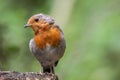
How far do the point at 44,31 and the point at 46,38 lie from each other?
8 centimetres

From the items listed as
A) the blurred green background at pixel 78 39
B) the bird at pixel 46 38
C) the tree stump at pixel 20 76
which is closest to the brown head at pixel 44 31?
the bird at pixel 46 38

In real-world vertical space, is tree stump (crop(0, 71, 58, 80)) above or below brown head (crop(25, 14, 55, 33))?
below

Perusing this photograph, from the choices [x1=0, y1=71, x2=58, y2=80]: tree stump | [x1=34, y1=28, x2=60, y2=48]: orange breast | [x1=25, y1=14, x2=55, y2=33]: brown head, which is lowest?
[x1=0, y1=71, x2=58, y2=80]: tree stump

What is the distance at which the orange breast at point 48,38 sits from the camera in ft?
26.3

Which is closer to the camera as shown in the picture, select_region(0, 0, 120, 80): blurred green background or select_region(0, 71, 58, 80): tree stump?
select_region(0, 71, 58, 80): tree stump

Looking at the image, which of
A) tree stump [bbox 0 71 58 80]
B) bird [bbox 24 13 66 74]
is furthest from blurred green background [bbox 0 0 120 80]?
tree stump [bbox 0 71 58 80]

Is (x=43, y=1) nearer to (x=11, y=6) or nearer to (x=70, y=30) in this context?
(x=11, y=6)

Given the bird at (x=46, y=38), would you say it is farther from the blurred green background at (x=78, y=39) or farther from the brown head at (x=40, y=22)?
the blurred green background at (x=78, y=39)

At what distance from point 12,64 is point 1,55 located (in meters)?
0.51

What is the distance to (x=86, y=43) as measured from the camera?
26.8ft

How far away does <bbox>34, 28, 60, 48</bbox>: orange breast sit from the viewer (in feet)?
26.3

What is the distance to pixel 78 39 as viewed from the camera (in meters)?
8.21

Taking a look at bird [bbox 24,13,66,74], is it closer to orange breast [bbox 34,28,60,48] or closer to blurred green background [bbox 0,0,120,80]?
orange breast [bbox 34,28,60,48]

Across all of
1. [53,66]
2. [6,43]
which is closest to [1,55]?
[6,43]
